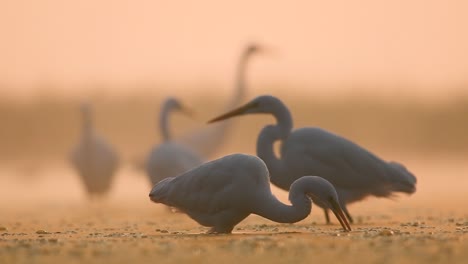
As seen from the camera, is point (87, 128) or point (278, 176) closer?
point (278, 176)

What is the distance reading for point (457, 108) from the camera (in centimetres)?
4947

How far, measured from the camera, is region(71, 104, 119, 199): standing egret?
69.4ft

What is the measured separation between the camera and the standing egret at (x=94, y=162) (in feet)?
69.4

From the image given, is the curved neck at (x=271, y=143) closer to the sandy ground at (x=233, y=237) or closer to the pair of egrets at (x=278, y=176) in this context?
the pair of egrets at (x=278, y=176)

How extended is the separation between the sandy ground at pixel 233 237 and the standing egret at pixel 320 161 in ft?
1.15

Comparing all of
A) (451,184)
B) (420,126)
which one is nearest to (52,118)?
(420,126)

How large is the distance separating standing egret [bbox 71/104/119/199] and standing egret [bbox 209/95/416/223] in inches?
316

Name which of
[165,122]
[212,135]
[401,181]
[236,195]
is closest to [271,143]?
[401,181]

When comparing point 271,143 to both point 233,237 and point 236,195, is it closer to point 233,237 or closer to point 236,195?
point 236,195

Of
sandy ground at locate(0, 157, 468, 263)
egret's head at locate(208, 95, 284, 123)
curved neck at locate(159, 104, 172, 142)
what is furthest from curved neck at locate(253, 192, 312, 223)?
curved neck at locate(159, 104, 172, 142)

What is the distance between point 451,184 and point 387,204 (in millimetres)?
6138

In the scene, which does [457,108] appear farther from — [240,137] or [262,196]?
[262,196]

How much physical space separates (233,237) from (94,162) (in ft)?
34.9

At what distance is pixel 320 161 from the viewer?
43.5 feet
